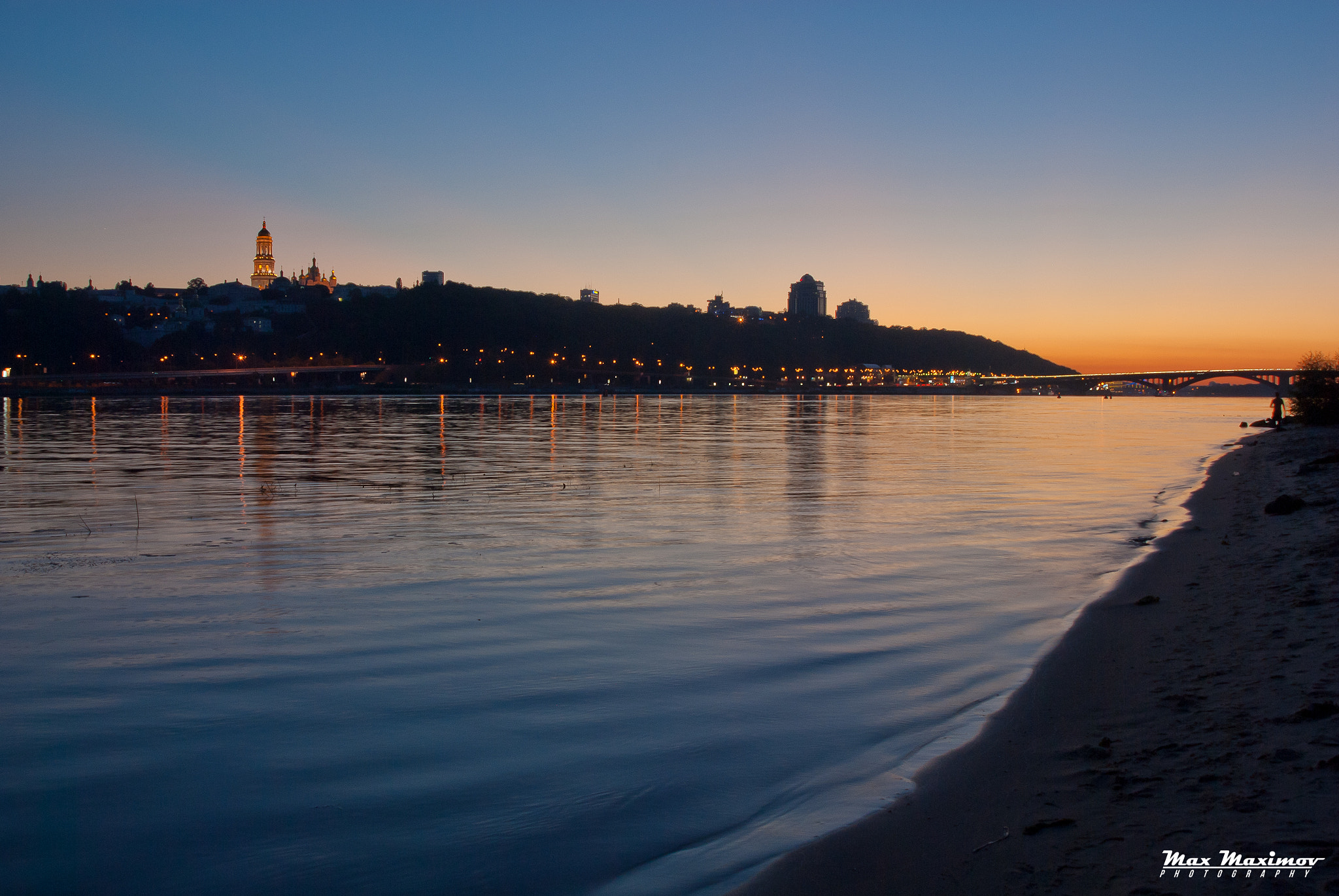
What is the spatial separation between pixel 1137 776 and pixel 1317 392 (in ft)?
173

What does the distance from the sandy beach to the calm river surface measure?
381mm

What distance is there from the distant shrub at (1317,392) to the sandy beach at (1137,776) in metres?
43.5

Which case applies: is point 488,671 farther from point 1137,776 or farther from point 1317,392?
point 1317,392

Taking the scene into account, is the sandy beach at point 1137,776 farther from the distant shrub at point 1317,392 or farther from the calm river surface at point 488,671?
the distant shrub at point 1317,392

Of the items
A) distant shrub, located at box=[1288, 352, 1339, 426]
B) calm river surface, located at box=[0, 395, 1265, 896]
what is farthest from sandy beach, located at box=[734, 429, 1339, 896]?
distant shrub, located at box=[1288, 352, 1339, 426]

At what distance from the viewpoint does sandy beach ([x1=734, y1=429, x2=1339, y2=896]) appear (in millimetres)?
4219

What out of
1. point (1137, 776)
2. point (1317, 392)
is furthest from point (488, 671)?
point (1317, 392)

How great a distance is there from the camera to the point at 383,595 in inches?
415

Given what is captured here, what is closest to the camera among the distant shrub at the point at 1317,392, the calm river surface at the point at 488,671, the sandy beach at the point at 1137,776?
the sandy beach at the point at 1137,776

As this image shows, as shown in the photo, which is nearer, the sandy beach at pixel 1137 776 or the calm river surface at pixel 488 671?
the sandy beach at pixel 1137 776

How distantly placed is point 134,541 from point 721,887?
1215 cm

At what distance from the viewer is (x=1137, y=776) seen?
5.18 meters

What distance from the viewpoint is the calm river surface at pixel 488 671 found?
4992 millimetres

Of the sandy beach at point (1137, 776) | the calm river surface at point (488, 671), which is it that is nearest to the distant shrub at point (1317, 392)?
the calm river surface at point (488, 671)
